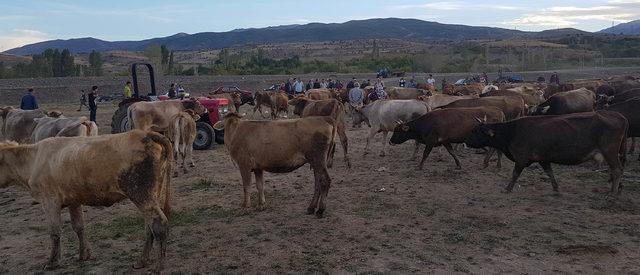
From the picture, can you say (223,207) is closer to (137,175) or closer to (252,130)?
(252,130)

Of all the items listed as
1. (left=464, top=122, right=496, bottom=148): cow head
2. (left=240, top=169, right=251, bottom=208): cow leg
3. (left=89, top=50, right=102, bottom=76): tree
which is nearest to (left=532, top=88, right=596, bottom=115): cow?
(left=464, top=122, right=496, bottom=148): cow head

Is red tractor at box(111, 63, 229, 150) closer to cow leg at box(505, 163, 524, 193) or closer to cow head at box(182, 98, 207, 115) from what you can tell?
cow head at box(182, 98, 207, 115)

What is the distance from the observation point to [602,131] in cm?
899

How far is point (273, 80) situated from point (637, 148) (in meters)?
34.4

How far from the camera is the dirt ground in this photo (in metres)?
6.45

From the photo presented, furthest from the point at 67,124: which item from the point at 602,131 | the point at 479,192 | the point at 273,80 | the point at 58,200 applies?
the point at 273,80

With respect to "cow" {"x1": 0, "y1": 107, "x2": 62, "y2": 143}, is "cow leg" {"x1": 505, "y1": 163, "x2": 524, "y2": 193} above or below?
below

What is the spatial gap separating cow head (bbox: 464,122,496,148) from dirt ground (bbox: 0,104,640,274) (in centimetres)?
75

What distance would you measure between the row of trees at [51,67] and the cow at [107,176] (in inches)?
1960

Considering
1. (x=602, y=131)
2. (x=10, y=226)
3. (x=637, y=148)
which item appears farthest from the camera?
(x=637, y=148)

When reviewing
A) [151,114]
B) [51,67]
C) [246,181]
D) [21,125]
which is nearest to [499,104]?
[246,181]

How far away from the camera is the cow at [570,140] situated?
9000 mm

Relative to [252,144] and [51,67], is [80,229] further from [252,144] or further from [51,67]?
[51,67]

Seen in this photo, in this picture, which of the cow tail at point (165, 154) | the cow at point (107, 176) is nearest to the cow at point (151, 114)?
the cow at point (107, 176)
